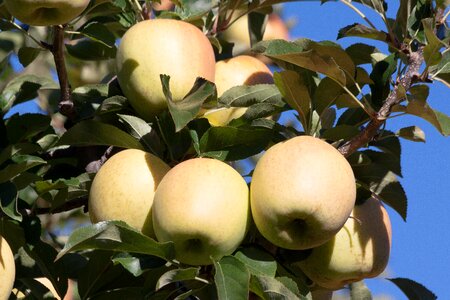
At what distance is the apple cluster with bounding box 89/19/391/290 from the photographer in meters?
1.73

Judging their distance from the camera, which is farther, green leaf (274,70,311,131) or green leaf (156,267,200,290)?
green leaf (274,70,311,131)

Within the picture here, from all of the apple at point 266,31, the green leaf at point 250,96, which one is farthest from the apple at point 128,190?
the apple at point 266,31

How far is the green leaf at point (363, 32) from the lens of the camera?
6.55ft

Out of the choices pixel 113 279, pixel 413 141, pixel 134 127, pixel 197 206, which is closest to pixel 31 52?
pixel 134 127

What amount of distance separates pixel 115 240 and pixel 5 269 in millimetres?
241

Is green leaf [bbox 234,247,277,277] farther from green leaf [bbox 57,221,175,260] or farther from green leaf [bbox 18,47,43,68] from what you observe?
green leaf [bbox 18,47,43,68]

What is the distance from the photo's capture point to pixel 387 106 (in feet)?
6.06

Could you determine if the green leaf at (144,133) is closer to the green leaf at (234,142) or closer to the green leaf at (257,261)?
the green leaf at (234,142)

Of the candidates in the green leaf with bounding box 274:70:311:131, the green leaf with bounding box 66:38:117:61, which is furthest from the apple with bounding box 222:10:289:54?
the green leaf with bounding box 274:70:311:131

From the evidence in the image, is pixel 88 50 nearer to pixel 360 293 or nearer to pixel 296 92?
pixel 296 92

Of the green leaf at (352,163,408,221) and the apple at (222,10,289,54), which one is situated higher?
the green leaf at (352,163,408,221)

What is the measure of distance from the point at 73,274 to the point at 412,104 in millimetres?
830

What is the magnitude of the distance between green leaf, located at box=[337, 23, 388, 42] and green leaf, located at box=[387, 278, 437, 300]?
0.50m

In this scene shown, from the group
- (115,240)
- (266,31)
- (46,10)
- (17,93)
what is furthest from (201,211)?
(266,31)
